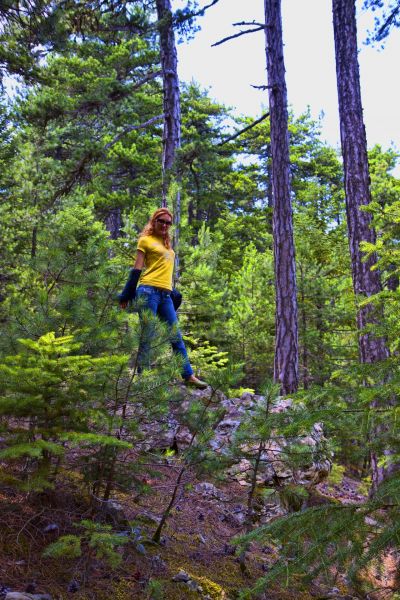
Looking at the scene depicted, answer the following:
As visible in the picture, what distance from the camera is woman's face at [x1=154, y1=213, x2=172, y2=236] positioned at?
5.09m

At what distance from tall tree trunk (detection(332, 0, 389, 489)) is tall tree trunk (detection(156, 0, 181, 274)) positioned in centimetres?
308

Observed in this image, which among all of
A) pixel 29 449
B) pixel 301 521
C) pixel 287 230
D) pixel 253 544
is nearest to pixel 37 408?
pixel 29 449

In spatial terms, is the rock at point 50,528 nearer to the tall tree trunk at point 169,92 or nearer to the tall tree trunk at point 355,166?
the tall tree trunk at point 355,166

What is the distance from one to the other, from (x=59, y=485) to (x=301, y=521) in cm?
164

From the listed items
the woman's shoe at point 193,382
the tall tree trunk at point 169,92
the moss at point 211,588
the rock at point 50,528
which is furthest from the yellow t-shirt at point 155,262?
the tall tree trunk at point 169,92

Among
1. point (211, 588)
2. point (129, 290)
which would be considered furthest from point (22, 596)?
point (129, 290)

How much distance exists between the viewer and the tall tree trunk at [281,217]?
8414 mm

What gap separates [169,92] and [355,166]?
4.49 metres

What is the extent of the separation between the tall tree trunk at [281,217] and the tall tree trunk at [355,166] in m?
1.76

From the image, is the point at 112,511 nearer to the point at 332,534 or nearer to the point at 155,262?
the point at 332,534

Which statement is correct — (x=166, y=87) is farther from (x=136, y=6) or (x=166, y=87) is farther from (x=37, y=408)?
(x=37, y=408)

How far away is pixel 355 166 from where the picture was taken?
709 cm

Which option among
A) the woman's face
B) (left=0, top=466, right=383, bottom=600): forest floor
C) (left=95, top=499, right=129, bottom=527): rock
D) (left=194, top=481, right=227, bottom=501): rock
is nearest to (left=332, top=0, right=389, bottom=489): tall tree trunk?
(left=194, top=481, right=227, bottom=501): rock

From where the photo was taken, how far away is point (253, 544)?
4.30m
